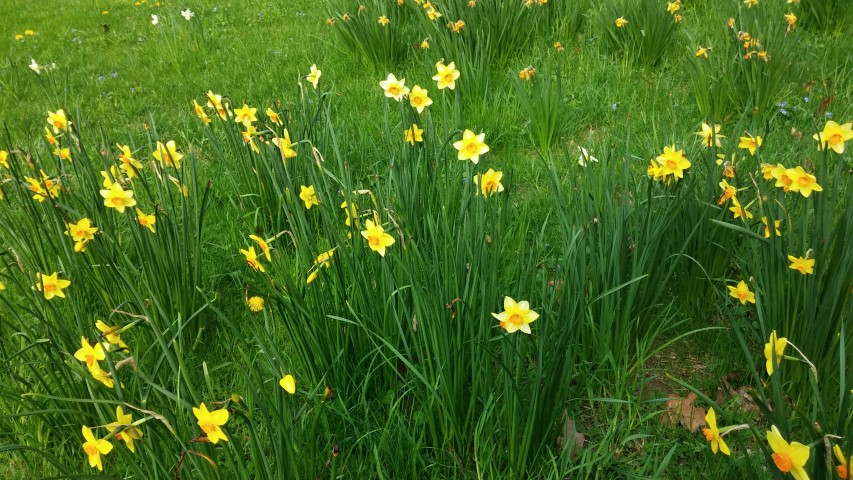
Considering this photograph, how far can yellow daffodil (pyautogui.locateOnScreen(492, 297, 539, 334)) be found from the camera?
1.48 m

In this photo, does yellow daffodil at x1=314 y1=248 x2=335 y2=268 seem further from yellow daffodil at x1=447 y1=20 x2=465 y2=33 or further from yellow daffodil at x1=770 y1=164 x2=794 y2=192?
yellow daffodil at x1=447 y1=20 x2=465 y2=33

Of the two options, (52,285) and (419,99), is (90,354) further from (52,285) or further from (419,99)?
(419,99)

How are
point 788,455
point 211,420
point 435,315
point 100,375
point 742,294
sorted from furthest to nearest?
point 742,294 < point 435,315 < point 100,375 < point 211,420 < point 788,455

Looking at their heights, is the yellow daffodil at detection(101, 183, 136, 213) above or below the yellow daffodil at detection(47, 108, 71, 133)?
below

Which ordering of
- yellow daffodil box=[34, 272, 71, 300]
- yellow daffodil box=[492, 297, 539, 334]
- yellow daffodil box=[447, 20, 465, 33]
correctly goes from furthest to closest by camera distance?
yellow daffodil box=[447, 20, 465, 33] → yellow daffodil box=[34, 272, 71, 300] → yellow daffodil box=[492, 297, 539, 334]

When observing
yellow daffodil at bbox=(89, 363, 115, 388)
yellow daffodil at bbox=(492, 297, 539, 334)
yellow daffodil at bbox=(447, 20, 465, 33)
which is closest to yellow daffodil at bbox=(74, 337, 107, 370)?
yellow daffodil at bbox=(89, 363, 115, 388)

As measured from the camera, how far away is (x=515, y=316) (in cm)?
150

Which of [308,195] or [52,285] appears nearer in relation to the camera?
[52,285]

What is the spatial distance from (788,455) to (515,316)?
0.62m

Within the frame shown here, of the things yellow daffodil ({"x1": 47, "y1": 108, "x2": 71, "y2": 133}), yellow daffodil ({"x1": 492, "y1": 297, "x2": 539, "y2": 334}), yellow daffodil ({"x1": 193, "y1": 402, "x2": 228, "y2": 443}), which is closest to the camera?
yellow daffodil ({"x1": 193, "y1": 402, "x2": 228, "y2": 443})

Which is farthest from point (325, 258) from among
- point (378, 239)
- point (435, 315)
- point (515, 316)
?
point (515, 316)

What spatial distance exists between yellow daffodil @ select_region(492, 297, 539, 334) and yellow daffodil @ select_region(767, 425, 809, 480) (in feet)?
1.83

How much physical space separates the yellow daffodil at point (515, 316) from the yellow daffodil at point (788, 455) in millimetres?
557

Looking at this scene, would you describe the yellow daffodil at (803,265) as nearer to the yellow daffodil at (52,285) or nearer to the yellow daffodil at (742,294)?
the yellow daffodil at (742,294)
